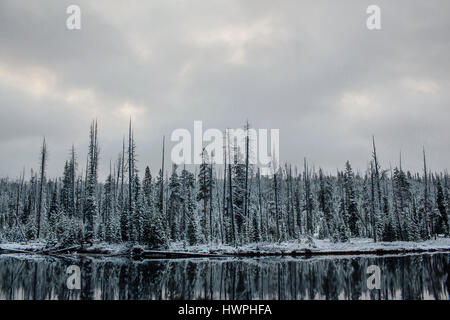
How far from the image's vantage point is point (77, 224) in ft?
132

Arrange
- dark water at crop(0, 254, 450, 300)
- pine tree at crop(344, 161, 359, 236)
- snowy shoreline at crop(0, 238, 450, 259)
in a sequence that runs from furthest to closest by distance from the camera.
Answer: pine tree at crop(344, 161, 359, 236)
snowy shoreline at crop(0, 238, 450, 259)
dark water at crop(0, 254, 450, 300)

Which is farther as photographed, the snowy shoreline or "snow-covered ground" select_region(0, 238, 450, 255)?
"snow-covered ground" select_region(0, 238, 450, 255)

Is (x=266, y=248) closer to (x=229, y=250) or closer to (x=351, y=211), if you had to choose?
(x=229, y=250)

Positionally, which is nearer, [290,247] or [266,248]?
[266,248]

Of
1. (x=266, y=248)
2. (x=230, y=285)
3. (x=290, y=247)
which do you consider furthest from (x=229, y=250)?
(x=230, y=285)

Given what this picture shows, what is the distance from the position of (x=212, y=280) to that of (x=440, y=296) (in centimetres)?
998

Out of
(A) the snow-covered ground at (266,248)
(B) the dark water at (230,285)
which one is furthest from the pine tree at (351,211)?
(B) the dark water at (230,285)

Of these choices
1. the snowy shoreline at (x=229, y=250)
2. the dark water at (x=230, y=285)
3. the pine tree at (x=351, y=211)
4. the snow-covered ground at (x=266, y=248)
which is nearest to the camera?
the dark water at (x=230, y=285)

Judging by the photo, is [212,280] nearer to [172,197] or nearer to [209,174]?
[209,174]

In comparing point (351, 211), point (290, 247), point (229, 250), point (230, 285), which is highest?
point (351, 211)

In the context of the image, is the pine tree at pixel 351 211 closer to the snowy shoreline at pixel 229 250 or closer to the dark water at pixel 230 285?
the snowy shoreline at pixel 229 250

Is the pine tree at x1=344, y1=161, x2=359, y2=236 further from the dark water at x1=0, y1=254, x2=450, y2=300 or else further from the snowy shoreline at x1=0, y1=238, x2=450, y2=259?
the dark water at x1=0, y1=254, x2=450, y2=300

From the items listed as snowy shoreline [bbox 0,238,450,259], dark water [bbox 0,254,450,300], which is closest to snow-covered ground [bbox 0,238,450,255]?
snowy shoreline [bbox 0,238,450,259]
